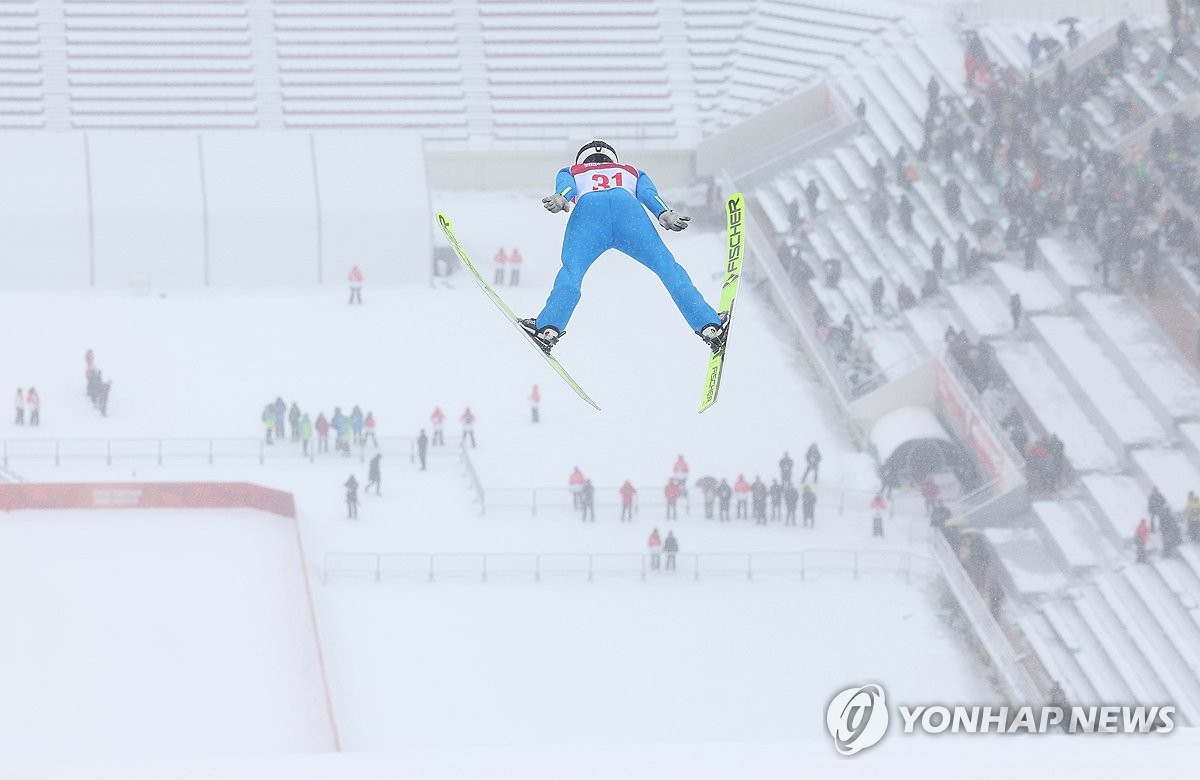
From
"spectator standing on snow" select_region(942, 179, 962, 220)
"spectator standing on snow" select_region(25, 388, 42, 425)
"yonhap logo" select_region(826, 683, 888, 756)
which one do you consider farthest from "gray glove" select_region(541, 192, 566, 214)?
"spectator standing on snow" select_region(942, 179, 962, 220)

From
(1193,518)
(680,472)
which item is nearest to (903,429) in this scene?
(680,472)

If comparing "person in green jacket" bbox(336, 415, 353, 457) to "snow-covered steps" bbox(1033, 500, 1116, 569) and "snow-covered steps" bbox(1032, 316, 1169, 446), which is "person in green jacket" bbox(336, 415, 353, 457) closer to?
"snow-covered steps" bbox(1033, 500, 1116, 569)

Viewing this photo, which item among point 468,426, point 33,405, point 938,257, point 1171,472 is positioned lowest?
point 1171,472

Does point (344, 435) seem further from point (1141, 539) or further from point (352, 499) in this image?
point (1141, 539)

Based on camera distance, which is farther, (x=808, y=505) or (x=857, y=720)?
(x=808, y=505)

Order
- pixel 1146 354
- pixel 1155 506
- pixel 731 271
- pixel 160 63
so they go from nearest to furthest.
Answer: pixel 731 271 → pixel 1155 506 → pixel 1146 354 → pixel 160 63

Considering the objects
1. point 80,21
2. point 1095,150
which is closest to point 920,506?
point 1095,150

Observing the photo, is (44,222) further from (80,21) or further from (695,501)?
(695,501)
